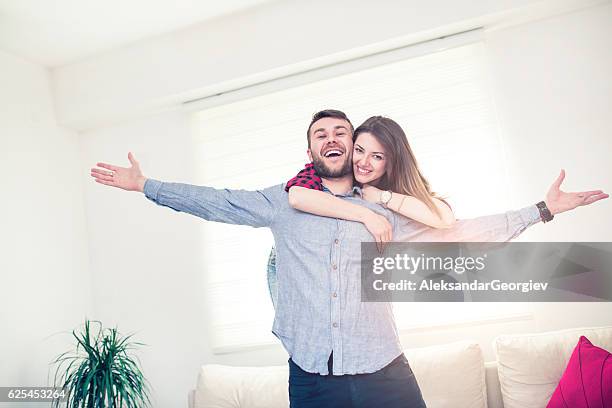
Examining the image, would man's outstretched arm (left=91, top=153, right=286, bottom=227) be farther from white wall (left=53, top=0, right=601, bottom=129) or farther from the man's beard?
white wall (left=53, top=0, right=601, bottom=129)

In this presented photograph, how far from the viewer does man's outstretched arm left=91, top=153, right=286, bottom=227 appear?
208cm

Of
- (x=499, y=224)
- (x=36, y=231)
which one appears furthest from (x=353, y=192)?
A: (x=36, y=231)

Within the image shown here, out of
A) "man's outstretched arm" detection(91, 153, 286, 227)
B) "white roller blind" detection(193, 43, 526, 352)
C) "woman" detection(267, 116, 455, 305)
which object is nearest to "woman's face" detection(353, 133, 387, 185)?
"woman" detection(267, 116, 455, 305)

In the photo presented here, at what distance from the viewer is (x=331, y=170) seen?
2.24 metres

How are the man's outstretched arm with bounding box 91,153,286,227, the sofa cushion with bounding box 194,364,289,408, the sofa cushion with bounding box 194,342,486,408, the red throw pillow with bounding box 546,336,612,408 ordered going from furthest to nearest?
the sofa cushion with bounding box 194,364,289,408 < the sofa cushion with bounding box 194,342,486,408 < the red throw pillow with bounding box 546,336,612,408 < the man's outstretched arm with bounding box 91,153,286,227

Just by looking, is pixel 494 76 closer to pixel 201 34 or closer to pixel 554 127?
pixel 554 127

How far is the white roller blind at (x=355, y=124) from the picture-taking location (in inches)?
119

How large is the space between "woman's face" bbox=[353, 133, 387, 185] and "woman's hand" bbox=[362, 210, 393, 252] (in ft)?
0.60

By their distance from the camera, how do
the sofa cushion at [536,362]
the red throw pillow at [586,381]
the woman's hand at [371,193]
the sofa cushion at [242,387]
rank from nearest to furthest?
the woman's hand at [371,193], the red throw pillow at [586,381], the sofa cushion at [536,362], the sofa cushion at [242,387]

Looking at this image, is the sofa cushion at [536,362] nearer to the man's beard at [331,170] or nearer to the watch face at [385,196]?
the watch face at [385,196]

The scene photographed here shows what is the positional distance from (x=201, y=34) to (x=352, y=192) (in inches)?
64.3

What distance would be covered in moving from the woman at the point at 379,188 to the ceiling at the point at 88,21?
4.34ft

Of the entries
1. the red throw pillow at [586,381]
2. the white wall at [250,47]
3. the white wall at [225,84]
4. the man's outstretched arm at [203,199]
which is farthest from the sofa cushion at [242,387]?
the white wall at [250,47]

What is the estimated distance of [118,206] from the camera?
12.0 ft
